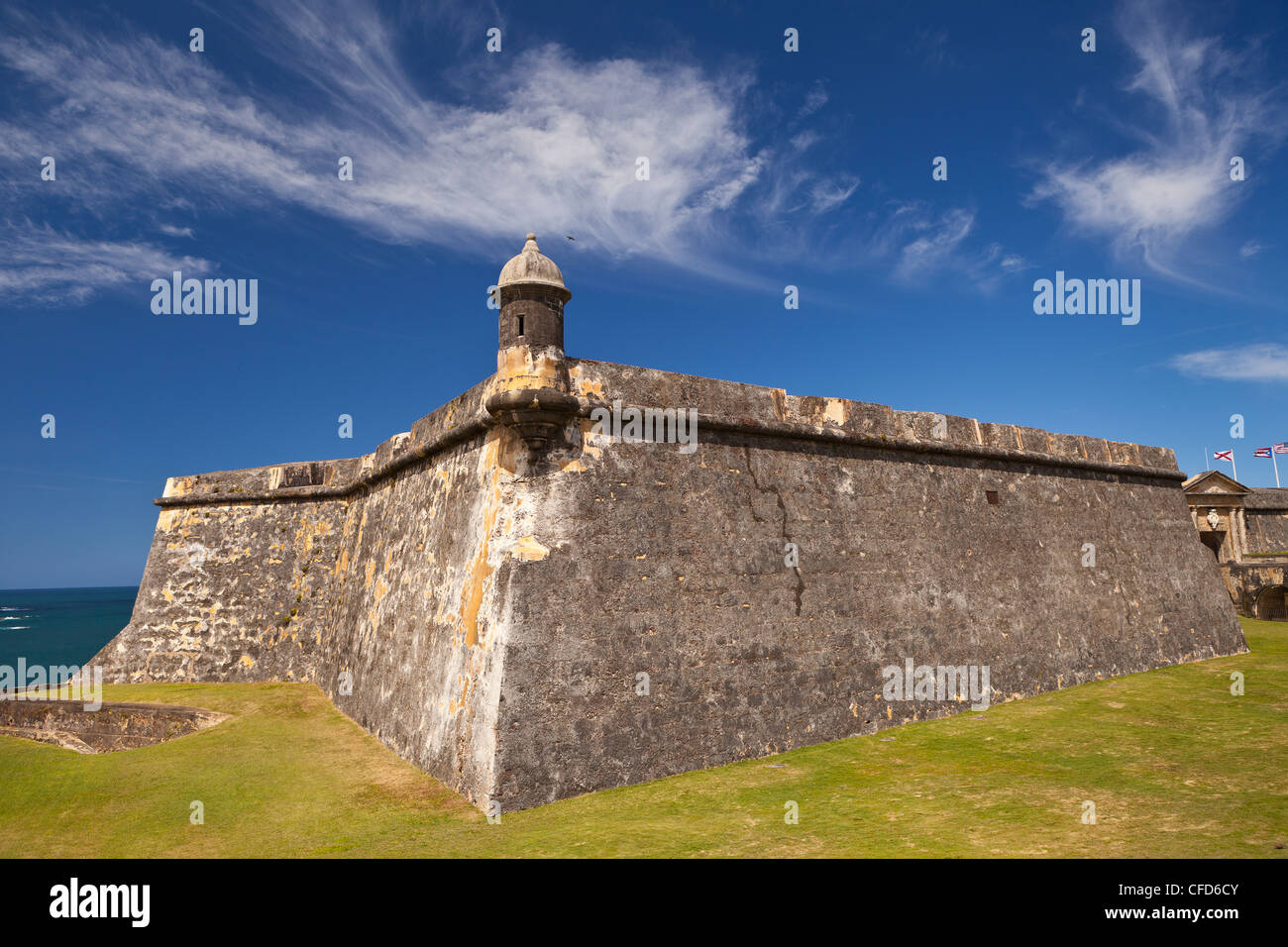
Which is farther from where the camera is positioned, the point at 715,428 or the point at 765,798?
the point at 715,428

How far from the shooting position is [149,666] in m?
13.5

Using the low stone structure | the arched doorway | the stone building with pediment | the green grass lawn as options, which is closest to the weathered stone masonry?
the green grass lawn

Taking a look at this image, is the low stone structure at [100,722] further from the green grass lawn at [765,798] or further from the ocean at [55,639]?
the ocean at [55,639]

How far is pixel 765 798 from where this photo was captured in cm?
618

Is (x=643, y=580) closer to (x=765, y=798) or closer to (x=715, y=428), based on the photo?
(x=715, y=428)

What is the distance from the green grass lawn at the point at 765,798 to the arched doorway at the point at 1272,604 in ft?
49.4

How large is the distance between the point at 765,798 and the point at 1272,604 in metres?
22.6

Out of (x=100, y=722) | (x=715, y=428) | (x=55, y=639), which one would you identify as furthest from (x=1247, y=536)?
(x=55, y=639)

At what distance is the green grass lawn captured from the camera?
512 cm

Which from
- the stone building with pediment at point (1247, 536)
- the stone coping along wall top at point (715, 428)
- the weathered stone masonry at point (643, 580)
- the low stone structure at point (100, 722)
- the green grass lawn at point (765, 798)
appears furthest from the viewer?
the stone building with pediment at point (1247, 536)

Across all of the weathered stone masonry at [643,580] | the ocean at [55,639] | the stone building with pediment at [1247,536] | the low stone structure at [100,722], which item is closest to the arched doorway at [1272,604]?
the stone building with pediment at [1247,536]

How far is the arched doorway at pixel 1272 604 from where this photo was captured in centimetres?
2066

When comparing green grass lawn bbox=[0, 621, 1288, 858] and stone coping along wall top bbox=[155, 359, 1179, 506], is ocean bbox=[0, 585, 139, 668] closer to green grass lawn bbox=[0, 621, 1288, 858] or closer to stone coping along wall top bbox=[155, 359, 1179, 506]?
stone coping along wall top bbox=[155, 359, 1179, 506]
